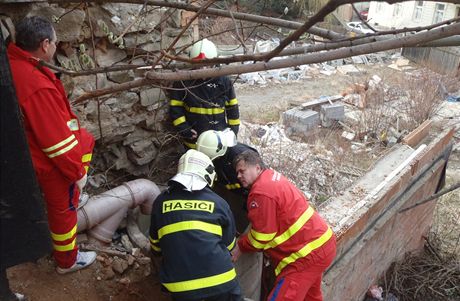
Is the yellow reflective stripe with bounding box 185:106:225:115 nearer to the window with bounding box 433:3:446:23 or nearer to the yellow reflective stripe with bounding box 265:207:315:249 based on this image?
the yellow reflective stripe with bounding box 265:207:315:249

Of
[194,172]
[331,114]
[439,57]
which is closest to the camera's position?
[194,172]

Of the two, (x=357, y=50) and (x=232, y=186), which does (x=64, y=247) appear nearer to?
(x=232, y=186)

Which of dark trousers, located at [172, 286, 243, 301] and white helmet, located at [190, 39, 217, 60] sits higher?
white helmet, located at [190, 39, 217, 60]

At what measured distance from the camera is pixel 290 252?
11.8 ft

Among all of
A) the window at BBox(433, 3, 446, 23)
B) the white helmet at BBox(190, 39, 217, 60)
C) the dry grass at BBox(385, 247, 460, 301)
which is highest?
the white helmet at BBox(190, 39, 217, 60)

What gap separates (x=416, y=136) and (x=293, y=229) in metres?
3.93

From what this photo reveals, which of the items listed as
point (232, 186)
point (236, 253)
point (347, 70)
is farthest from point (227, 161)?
point (347, 70)

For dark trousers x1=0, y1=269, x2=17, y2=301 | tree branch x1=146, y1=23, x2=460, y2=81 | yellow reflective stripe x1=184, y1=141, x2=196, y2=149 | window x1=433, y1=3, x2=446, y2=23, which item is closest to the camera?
dark trousers x1=0, y1=269, x2=17, y2=301

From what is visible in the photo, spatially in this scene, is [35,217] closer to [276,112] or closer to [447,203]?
[447,203]

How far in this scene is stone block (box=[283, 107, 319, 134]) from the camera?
9797 millimetres

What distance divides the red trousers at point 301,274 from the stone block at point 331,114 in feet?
23.7

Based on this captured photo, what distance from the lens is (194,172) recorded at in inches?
118

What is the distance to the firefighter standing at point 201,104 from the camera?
4.58 metres

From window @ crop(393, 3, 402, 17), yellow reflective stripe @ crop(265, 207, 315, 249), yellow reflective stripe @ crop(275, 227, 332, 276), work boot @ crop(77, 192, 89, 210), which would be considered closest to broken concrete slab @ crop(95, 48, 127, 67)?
work boot @ crop(77, 192, 89, 210)
